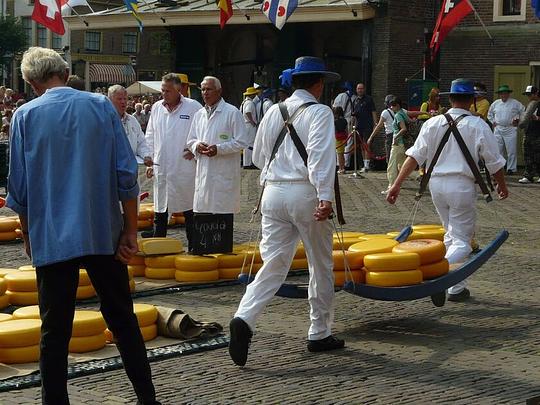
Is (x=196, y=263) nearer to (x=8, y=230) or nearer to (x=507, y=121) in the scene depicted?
(x=8, y=230)

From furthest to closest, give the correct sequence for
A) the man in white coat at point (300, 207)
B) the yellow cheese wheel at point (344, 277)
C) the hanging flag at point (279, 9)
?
the hanging flag at point (279, 9) → the yellow cheese wheel at point (344, 277) → the man in white coat at point (300, 207)

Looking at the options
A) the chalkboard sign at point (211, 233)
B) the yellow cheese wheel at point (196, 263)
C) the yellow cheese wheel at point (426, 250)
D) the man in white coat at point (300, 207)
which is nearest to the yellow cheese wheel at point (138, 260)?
the yellow cheese wheel at point (196, 263)

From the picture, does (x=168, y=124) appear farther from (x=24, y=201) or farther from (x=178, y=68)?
(x=178, y=68)

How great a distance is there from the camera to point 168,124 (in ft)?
38.5

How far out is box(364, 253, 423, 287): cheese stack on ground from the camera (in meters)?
8.09

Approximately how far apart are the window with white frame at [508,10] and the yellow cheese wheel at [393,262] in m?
19.2

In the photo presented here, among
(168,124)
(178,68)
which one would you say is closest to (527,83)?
(178,68)

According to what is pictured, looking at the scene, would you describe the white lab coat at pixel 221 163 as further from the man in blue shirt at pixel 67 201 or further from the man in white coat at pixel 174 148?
the man in blue shirt at pixel 67 201

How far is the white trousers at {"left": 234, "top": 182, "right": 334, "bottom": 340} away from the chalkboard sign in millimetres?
2722

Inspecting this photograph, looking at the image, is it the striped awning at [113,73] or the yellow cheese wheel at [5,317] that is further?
the striped awning at [113,73]

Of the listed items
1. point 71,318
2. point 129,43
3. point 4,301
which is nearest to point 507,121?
point 4,301

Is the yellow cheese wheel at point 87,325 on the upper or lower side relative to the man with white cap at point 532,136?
lower

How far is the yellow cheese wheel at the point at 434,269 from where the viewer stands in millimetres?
8367

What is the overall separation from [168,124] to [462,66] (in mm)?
16683
